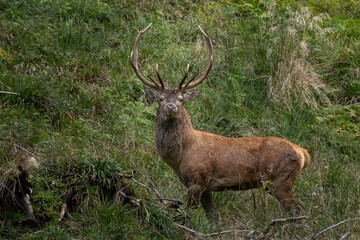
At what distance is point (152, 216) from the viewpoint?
5.66 m

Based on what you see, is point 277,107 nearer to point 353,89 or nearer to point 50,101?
point 353,89

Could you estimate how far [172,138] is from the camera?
684 centimetres

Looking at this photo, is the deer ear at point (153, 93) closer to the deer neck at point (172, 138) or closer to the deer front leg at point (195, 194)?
the deer neck at point (172, 138)

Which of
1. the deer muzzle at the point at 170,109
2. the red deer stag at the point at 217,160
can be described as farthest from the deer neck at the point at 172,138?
the deer muzzle at the point at 170,109

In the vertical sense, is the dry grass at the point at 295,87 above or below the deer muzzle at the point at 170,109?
below

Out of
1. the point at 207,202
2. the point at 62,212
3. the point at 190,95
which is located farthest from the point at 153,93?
the point at 62,212

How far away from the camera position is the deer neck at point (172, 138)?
682 centimetres

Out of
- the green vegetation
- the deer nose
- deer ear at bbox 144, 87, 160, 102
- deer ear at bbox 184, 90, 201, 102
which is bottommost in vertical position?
the green vegetation

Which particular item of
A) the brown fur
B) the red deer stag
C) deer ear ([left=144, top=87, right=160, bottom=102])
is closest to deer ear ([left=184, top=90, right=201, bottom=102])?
the red deer stag

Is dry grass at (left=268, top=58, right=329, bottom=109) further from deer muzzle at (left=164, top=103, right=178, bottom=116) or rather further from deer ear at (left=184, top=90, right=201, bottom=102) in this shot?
deer muzzle at (left=164, top=103, right=178, bottom=116)

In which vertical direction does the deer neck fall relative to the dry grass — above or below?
above

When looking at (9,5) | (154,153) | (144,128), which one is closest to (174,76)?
(144,128)

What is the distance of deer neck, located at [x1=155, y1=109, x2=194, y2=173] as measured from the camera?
22.4 ft

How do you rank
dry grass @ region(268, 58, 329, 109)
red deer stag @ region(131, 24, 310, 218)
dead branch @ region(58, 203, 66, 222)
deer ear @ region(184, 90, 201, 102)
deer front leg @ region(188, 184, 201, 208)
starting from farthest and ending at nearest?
dry grass @ region(268, 58, 329, 109), deer ear @ region(184, 90, 201, 102), red deer stag @ region(131, 24, 310, 218), deer front leg @ region(188, 184, 201, 208), dead branch @ region(58, 203, 66, 222)
